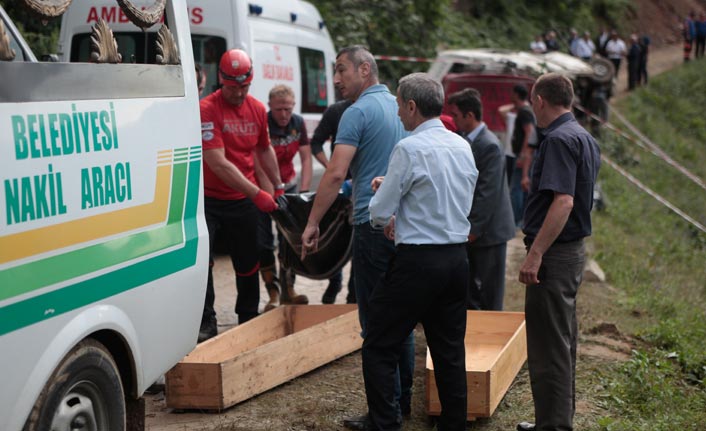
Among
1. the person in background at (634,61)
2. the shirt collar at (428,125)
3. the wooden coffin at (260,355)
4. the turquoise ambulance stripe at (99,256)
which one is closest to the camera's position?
the turquoise ambulance stripe at (99,256)

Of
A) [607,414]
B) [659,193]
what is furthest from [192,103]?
[659,193]

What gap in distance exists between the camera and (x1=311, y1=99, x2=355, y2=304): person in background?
8.28 meters

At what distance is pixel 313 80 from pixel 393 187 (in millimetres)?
6978

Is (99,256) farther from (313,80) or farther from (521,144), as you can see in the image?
(521,144)

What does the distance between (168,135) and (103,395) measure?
3.85 ft

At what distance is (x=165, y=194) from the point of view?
15.0ft

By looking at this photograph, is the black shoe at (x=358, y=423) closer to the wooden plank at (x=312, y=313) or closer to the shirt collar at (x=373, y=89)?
the wooden plank at (x=312, y=313)

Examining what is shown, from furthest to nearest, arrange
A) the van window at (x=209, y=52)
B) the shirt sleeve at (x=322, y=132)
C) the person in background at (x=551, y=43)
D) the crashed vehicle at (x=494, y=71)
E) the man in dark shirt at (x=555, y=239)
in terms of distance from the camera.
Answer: the person in background at (x=551, y=43), the crashed vehicle at (x=494, y=71), the van window at (x=209, y=52), the shirt sleeve at (x=322, y=132), the man in dark shirt at (x=555, y=239)

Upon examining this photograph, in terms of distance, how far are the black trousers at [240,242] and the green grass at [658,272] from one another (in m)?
2.55

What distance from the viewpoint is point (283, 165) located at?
9.01 meters

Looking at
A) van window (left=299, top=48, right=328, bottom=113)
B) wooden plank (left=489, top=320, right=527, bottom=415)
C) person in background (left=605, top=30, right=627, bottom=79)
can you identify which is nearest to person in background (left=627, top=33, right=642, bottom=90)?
person in background (left=605, top=30, right=627, bottom=79)

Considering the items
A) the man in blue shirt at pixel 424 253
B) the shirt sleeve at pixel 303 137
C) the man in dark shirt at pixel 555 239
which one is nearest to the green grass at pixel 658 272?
the man in dark shirt at pixel 555 239

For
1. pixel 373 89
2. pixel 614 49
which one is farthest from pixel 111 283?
pixel 614 49

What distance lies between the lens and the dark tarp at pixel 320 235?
24.3 ft
